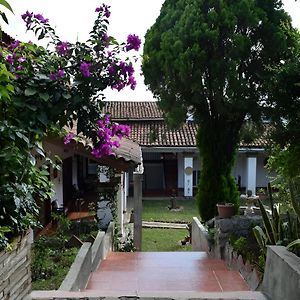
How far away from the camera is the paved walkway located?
5.23 m

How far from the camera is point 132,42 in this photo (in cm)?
336

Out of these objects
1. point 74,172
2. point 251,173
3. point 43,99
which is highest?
point 43,99

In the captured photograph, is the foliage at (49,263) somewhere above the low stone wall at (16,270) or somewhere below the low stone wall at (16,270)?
below

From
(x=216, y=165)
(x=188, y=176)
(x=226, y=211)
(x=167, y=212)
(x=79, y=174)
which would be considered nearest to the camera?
(x=226, y=211)

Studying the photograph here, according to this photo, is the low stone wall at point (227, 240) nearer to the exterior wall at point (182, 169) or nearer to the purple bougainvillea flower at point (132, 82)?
the purple bougainvillea flower at point (132, 82)

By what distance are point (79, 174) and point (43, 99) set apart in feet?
46.8

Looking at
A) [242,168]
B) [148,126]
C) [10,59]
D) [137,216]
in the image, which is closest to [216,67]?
[137,216]

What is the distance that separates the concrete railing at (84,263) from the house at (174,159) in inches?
571

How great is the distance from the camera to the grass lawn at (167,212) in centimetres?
1678

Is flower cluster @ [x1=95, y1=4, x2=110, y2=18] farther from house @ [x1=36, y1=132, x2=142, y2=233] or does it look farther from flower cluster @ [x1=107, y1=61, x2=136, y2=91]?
house @ [x1=36, y1=132, x2=142, y2=233]

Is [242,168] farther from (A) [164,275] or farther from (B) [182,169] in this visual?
(A) [164,275]

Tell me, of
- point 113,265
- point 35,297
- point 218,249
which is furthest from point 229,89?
point 35,297

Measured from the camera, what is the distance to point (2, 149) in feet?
9.09

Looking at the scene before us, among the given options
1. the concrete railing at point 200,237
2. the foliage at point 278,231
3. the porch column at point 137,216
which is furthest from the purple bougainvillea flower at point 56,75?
the porch column at point 137,216
